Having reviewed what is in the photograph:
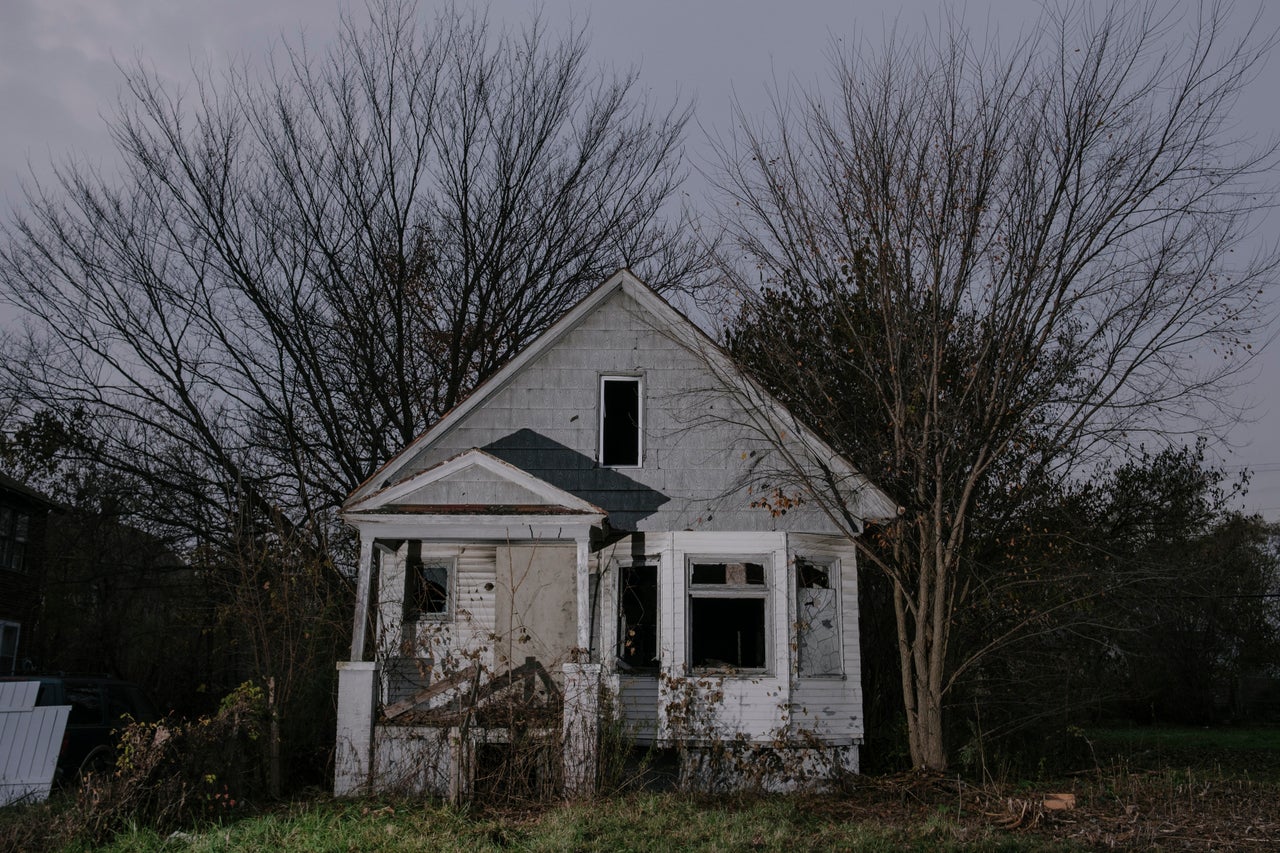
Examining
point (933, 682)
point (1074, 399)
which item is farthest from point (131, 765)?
point (1074, 399)

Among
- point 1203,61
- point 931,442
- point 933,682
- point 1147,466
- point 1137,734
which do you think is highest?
point 1203,61

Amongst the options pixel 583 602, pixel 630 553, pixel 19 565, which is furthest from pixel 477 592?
pixel 19 565

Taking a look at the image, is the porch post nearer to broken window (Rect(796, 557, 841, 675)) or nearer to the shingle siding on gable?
the shingle siding on gable

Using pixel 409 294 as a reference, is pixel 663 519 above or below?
below

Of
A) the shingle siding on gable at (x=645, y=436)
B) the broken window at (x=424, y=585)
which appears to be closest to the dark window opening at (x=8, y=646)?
the broken window at (x=424, y=585)

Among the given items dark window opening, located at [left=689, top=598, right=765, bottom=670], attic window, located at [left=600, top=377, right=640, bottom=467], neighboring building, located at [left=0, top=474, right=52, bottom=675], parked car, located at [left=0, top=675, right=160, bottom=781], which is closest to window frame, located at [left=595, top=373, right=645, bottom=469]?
attic window, located at [left=600, top=377, right=640, bottom=467]

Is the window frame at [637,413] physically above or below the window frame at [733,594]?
above

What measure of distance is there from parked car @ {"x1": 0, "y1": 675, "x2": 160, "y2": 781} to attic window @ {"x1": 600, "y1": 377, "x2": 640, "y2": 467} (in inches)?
270

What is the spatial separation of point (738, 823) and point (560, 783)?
2154 mm

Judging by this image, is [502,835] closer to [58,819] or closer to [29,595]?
[58,819]

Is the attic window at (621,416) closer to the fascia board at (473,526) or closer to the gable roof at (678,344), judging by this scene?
the gable roof at (678,344)

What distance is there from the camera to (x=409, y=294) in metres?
20.0

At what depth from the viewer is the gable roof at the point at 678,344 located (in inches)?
493

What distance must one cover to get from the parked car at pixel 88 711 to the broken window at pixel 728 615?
7135 mm
